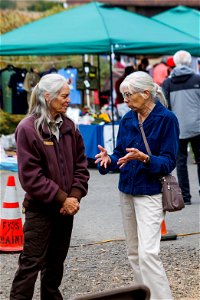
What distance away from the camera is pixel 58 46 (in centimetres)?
1448

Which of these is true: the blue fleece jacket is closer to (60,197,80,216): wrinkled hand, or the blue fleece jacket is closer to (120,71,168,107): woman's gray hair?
(120,71,168,107): woman's gray hair

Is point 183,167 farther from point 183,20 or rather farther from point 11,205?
point 183,20

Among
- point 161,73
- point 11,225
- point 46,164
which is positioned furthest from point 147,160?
point 161,73

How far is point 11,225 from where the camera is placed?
25.5 feet

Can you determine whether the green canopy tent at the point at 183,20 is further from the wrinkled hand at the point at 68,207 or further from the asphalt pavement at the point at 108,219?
the wrinkled hand at the point at 68,207

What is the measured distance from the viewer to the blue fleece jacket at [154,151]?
5.36m

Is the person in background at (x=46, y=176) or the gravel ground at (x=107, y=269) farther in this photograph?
the gravel ground at (x=107, y=269)

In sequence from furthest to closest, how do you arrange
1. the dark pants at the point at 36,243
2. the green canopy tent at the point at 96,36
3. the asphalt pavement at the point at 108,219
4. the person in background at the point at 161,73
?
the person in background at the point at 161,73 < the green canopy tent at the point at 96,36 < the asphalt pavement at the point at 108,219 < the dark pants at the point at 36,243

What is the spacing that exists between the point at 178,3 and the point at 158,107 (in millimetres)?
27740

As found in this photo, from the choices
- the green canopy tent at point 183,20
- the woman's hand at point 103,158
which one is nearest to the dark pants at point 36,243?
the woman's hand at point 103,158

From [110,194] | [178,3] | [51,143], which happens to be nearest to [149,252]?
[51,143]

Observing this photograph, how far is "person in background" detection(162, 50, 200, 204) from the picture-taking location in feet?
33.9

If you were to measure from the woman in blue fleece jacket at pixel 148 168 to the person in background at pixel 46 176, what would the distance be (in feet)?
1.08

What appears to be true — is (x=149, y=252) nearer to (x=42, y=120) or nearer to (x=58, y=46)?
(x=42, y=120)
